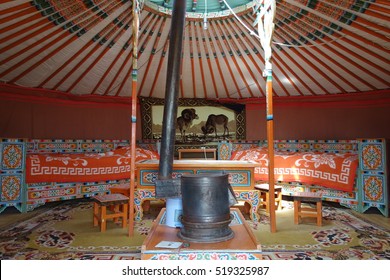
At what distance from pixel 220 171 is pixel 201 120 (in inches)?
120

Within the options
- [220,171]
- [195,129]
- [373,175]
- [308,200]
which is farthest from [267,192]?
[195,129]

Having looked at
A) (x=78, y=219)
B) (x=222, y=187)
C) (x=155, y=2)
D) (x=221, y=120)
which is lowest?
(x=78, y=219)

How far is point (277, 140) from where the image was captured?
19.1 ft

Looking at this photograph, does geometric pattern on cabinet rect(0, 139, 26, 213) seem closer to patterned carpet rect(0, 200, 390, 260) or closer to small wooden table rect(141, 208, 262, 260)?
patterned carpet rect(0, 200, 390, 260)

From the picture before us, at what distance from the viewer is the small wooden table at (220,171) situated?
310cm

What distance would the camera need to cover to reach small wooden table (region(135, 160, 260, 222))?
3.10 metres

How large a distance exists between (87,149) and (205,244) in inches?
179

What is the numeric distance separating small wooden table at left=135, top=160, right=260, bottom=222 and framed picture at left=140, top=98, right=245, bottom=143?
2.74 m

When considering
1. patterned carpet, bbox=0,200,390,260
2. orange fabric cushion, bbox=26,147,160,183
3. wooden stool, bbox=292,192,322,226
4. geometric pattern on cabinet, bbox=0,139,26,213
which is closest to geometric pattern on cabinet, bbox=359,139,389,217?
patterned carpet, bbox=0,200,390,260

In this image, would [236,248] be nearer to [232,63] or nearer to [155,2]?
[155,2]

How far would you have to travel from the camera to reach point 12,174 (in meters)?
3.68

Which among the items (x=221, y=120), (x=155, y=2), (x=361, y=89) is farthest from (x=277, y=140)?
(x=155, y=2)

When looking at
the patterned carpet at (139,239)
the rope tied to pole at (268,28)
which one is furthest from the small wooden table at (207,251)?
the rope tied to pole at (268,28)

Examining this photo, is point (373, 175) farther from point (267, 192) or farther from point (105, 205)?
point (105, 205)
